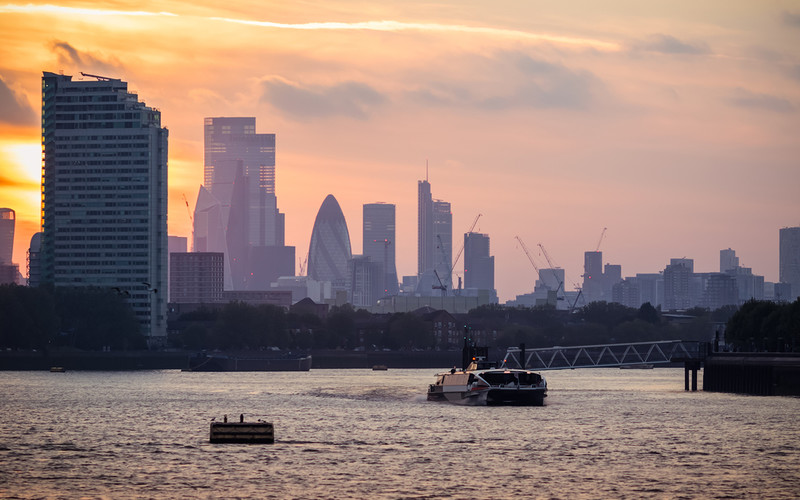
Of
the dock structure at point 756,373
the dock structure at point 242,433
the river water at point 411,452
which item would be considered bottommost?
the river water at point 411,452

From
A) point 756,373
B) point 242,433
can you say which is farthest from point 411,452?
point 756,373

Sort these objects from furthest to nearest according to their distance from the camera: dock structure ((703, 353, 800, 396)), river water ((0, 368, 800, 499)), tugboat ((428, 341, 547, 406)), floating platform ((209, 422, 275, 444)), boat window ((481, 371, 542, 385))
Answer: dock structure ((703, 353, 800, 396))
boat window ((481, 371, 542, 385))
tugboat ((428, 341, 547, 406))
floating platform ((209, 422, 275, 444))
river water ((0, 368, 800, 499))

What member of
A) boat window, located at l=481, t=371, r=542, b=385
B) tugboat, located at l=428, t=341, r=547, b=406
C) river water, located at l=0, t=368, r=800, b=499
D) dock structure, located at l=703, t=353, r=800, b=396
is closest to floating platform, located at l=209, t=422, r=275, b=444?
river water, located at l=0, t=368, r=800, b=499

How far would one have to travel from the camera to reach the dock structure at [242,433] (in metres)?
97.6

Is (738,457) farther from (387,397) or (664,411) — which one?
(387,397)

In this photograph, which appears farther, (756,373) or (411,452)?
(756,373)

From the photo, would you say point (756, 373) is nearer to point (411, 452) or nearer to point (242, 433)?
point (411, 452)

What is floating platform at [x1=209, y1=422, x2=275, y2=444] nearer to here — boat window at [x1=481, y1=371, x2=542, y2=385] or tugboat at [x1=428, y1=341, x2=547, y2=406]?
tugboat at [x1=428, y1=341, x2=547, y2=406]

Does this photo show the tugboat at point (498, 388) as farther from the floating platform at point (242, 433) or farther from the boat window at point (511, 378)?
the floating platform at point (242, 433)

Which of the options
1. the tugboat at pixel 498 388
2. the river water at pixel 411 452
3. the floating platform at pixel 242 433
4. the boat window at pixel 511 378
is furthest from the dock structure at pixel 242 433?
the boat window at pixel 511 378

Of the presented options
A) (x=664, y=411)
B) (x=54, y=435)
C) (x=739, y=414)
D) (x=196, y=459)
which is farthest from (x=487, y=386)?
(x=196, y=459)

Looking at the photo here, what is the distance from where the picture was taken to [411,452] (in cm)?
9325

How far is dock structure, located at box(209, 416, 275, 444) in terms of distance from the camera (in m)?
97.6

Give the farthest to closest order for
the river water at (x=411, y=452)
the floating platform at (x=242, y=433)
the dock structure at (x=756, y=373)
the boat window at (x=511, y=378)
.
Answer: the dock structure at (x=756, y=373) → the boat window at (x=511, y=378) → the floating platform at (x=242, y=433) → the river water at (x=411, y=452)
